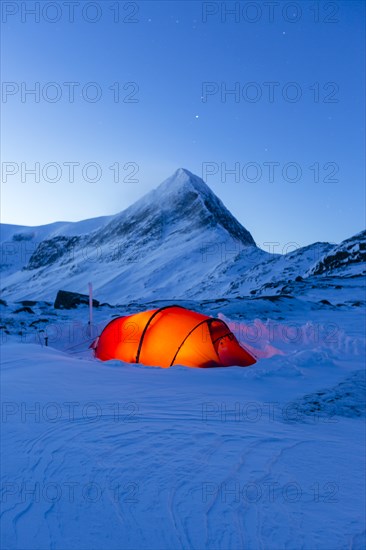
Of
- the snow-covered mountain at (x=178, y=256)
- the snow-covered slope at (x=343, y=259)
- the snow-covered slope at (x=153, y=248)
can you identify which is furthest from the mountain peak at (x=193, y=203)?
the snow-covered slope at (x=343, y=259)

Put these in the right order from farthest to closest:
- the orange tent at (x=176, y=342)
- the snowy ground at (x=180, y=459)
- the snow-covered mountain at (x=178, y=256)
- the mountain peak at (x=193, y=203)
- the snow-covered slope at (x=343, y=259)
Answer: the mountain peak at (x=193, y=203), the snow-covered mountain at (x=178, y=256), the snow-covered slope at (x=343, y=259), the orange tent at (x=176, y=342), the snowy ground at (x=180, y=459)

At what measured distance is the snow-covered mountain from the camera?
38.9 m

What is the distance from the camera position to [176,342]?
809 cm

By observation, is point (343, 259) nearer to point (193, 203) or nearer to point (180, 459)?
point (180, 459)

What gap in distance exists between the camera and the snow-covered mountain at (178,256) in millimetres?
38906

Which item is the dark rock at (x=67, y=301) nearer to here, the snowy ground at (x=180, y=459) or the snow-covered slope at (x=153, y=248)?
the snowy ground at (x=180, y=459)

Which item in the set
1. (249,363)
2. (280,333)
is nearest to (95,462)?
(249,363)

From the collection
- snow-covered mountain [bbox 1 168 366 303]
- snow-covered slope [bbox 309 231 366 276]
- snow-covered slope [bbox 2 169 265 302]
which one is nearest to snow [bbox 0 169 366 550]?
snow-covered mountain [bbox 1 168 366 303]

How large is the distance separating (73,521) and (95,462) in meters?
0.69

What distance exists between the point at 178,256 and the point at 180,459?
52.2m

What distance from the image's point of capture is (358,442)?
3.60m

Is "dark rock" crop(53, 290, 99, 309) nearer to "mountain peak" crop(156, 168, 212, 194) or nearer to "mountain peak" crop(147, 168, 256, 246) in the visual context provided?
"mountain peak" crop(147, 168, 256, 246)

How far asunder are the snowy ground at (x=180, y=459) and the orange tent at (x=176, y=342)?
1313 mm

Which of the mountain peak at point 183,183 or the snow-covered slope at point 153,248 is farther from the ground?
the mountain peak at point 183,183
